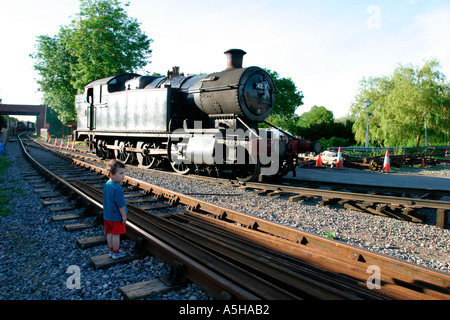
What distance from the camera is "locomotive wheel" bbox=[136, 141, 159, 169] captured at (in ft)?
→ 33.0

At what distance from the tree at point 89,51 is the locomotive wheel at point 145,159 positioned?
1592 centimetres

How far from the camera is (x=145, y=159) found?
10.4 metres

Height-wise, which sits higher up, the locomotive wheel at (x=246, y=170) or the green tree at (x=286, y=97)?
the green tree at (x=286, y=97)

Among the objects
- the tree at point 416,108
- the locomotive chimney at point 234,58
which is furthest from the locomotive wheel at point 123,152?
the tree at point 416,108

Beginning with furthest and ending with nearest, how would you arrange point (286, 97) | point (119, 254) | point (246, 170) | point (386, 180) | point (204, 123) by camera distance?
point (286, 97) → point (386, 180) → point (204, 123) → point (246, 170) → point (119, 254)

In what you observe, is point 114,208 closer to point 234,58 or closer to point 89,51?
point 234,58

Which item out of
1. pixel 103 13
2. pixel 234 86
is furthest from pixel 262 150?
pixel 103 13

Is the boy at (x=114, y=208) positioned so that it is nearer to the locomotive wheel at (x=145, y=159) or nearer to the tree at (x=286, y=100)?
the locomotive wheel at (x=145, y=159)

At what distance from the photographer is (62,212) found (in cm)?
492

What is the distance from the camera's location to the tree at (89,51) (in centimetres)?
2377

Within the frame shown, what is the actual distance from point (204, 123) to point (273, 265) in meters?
6.82

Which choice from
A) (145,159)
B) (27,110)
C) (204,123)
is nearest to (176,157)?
(204,123)

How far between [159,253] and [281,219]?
220cm
